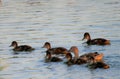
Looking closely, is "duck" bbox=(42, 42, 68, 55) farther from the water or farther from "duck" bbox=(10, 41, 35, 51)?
"duck" bbox=(10, 41, 35, 51)

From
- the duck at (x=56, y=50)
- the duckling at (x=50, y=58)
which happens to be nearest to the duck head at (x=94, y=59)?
the duckling at (x=50, y=58)

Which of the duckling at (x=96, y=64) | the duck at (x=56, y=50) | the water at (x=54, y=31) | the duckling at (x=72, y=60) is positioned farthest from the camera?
the duck at (x=56, y=50)

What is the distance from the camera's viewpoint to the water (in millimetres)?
19047

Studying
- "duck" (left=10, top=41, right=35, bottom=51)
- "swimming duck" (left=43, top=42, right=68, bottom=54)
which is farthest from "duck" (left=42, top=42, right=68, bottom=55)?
"duck" (left=10, top=41, right=35, bottom=51)

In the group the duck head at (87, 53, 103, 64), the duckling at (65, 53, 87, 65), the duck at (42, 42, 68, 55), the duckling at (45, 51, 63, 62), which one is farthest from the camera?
the duck at (42, 42, 68, 55)

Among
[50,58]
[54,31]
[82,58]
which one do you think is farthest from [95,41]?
[54,31]

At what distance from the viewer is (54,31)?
27.4 meters

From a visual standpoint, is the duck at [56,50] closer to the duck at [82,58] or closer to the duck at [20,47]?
the duck at [20,47]

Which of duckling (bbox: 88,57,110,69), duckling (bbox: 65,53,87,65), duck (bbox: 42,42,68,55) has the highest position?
duck (bbox: 42,42,68,55)

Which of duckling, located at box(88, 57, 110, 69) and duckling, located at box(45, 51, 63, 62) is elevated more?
duckling, located at box(45, 51, 63, 62)

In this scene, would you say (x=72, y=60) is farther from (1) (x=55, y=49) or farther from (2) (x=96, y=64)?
(1) (x=55, y=49)

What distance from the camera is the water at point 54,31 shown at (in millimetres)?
19047

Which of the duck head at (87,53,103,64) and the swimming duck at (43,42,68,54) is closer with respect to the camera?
the duck head at (87,53,103,64)

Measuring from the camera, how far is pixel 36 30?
92.4 ft
